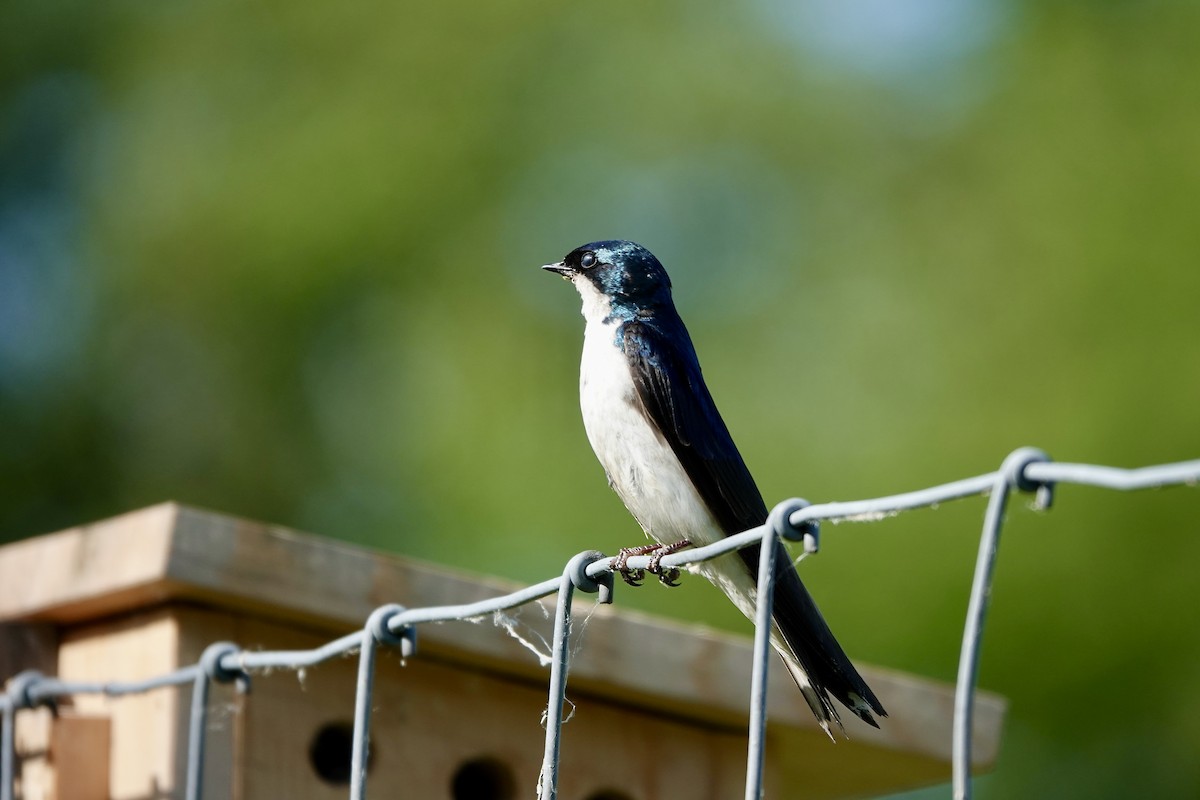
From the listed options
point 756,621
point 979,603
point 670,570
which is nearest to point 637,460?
point 670,570

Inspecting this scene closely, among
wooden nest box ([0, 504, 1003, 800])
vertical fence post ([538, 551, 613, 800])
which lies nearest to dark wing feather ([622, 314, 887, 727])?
wooden nest box ([0, 504, 1003, 800])

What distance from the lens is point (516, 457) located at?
28.3 ft

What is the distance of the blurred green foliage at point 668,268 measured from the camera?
760cm

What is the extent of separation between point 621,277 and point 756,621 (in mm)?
1811

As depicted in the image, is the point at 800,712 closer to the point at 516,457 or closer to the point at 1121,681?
the point at 1121,681

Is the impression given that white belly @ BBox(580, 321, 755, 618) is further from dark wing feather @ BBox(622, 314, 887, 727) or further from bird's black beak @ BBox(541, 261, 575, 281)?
bird's black beak @ BBox(541, 261, 575, 281)

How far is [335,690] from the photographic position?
3.46 meters

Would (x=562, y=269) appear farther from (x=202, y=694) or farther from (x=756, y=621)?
(x=756, y=621)

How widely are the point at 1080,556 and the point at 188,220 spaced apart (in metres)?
5.07

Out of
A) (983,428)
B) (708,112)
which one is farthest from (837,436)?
(708,112)

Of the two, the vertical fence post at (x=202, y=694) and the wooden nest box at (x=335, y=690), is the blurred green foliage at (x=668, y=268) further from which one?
the vertical fence post at (x=202, y=694)

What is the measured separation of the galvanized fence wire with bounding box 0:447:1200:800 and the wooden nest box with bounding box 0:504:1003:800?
14 centimetres

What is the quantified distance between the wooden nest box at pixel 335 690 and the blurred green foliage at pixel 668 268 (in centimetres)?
365

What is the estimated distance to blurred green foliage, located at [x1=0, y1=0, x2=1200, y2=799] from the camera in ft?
24.9
